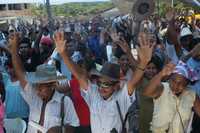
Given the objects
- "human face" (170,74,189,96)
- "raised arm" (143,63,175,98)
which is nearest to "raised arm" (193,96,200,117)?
"human face" (170,74,189,96)

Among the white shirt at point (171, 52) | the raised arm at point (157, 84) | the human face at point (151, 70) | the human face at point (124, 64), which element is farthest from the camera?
the white shirt at point (171, 52)

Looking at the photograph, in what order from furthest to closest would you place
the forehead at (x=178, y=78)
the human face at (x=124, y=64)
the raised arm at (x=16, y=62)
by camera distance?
1. the human face at (x=124, y=64)
2. the raised arm at (x=16, y=62)
3. the forehead at (x=178, y=78)

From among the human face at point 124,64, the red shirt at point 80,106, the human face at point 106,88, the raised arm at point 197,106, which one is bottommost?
the red shirt at point 80,106

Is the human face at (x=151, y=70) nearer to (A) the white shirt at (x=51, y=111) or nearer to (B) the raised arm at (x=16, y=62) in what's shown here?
(A) the white shirt at (x=51, y=111)

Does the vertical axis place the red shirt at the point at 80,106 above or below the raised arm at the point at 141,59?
below

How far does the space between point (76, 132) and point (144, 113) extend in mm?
879

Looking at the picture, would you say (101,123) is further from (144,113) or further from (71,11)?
(71,11)

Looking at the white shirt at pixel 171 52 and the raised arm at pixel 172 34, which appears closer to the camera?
the white shirt at pixel 171 52

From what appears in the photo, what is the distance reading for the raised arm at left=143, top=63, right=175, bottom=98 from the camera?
4.75 metres

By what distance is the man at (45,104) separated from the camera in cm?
489

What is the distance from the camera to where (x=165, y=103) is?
489cm

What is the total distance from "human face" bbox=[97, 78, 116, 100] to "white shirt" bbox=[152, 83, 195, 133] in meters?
0.43

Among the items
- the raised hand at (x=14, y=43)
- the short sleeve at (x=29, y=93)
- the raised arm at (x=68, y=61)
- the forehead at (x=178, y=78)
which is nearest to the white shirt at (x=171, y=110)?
the forehead at (x=178, y=78)

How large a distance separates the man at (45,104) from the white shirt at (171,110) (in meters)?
0.78
